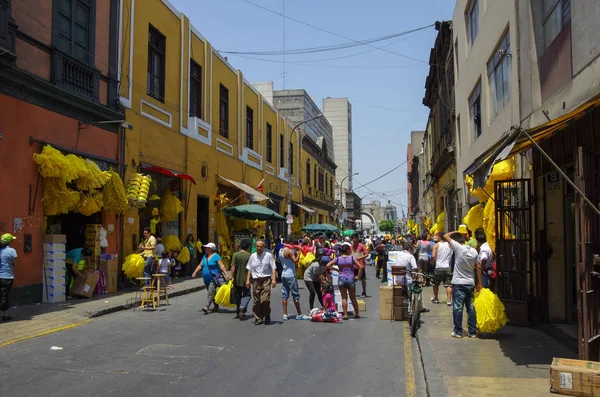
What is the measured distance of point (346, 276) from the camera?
1105 cm

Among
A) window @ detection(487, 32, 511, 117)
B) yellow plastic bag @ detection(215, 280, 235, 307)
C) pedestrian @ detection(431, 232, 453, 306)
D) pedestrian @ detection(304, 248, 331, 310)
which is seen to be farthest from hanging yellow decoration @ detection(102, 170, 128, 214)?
window @ detection(487, 32, 511, 117)

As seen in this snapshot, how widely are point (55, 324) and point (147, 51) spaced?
10.4 metres

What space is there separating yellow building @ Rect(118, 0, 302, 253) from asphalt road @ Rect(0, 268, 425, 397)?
709 cm

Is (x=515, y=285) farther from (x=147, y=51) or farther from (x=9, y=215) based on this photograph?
(x=147, y=51)

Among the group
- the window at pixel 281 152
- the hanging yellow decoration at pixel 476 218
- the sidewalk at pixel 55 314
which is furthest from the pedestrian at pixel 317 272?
the window at pixel 281 152

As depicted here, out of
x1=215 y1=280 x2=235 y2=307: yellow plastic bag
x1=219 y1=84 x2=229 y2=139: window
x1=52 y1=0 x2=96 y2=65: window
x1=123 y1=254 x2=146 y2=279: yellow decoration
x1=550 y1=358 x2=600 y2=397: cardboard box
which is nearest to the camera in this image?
x1=550 y1=358 x2=600 y2=397: cardboard box

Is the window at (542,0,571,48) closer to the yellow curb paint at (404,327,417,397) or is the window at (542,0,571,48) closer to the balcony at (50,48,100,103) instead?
the yellow curb paint at (404,327,417,397)

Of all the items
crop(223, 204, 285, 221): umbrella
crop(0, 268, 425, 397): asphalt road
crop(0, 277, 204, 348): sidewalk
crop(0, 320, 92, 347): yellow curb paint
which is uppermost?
crop(223, 204, 285, 221): umbrella

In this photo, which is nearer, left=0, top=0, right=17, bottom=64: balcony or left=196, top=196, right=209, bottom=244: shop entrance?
left=0, top=0, right=17, bottom=64: balcony

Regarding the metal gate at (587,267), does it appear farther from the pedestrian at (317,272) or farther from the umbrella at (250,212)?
the umbrella at (250,212)

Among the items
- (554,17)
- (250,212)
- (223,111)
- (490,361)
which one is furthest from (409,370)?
(223,111)

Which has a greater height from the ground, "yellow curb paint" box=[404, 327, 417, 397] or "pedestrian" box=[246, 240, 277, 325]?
"pedestrian" box=[246, 240, 277, 325]

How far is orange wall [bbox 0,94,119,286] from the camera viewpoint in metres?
11.2

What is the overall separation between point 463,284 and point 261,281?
4.00 meters
